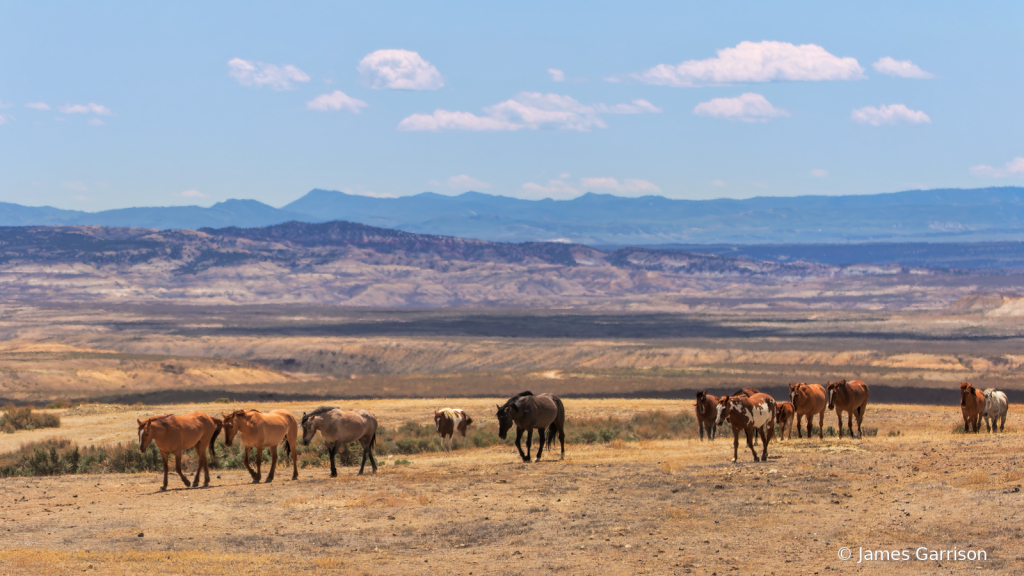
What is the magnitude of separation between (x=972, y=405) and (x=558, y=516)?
15.0 m

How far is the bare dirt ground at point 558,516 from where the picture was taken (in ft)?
42.3

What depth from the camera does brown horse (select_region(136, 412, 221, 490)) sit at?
1838 centimetres

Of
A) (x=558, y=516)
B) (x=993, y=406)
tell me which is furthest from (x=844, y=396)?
(x=558, y=516)

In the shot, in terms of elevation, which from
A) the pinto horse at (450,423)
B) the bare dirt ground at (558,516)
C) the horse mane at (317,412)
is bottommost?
the pinto horse at (450,423)

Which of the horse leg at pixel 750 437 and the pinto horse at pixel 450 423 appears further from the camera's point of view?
the pinto horse at pixel 450 423

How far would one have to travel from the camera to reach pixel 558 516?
15.6 meters

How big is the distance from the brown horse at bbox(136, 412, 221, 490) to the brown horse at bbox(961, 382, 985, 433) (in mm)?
17429

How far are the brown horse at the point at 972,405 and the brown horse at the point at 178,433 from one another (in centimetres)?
1743

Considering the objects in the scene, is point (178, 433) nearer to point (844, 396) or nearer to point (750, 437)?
point (750, 437)

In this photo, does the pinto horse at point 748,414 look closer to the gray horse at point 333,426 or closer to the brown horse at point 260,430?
the gray horse at point 333,426

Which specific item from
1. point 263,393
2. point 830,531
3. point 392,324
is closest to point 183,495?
point 830,531

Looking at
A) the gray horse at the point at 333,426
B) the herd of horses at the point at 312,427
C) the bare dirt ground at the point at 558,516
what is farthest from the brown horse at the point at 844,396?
the gray horse at the point at 333,426

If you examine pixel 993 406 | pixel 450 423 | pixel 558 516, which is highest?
pixel 993 406

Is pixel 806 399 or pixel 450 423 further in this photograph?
pixel 450 423
